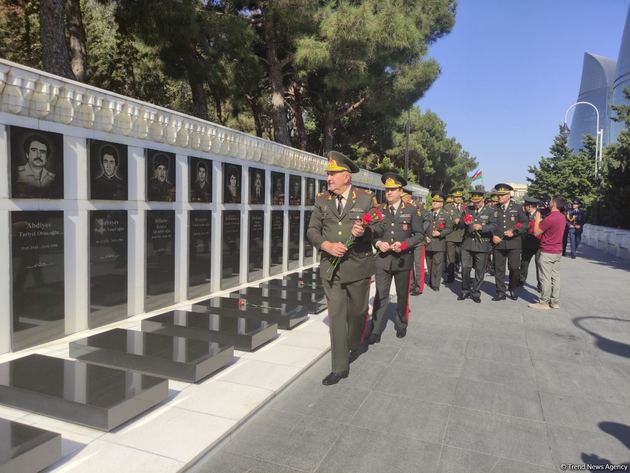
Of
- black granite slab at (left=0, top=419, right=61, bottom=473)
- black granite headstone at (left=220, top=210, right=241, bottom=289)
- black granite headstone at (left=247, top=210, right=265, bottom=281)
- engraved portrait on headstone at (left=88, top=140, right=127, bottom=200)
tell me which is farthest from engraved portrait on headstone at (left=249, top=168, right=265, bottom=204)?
black granite slab at (left=0, top=419, right=61, bottom=473)

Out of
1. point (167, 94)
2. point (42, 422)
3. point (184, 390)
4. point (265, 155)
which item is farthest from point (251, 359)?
point (167, 94)

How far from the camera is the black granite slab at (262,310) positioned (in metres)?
5.66

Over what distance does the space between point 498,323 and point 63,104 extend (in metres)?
6.13

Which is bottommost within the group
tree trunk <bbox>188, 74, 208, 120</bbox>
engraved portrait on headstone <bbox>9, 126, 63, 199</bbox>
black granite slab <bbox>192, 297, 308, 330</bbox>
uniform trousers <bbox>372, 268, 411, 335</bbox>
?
black granite slab <bbox>192, 297, 308, 330</bbox>

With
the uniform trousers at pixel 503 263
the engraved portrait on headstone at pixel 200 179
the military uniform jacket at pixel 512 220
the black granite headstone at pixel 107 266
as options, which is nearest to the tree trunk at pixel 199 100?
the engraved portrait on headstone at pixel 200 179

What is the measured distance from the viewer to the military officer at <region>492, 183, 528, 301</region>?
7.80 metres

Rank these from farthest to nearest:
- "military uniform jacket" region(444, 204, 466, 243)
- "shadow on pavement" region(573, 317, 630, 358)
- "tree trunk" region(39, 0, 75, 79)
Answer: "military uniform jacket" region(444, 204, 466, 243) → "tree trunk" region(39, 0, 75, 79) → "shadow on pavement" region(573, 317, 630, 358)

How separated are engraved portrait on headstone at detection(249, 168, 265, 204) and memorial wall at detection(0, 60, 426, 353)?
4 cm

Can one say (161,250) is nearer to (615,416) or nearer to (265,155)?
(265,155)

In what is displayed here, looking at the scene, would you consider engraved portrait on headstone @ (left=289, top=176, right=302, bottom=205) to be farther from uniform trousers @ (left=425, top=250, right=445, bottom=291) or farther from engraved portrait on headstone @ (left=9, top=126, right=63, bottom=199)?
engraved portrait on headstone @ (left=9, top=126, right=63, bottom=199)

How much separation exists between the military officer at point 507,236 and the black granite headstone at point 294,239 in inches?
176

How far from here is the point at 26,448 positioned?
2.38 meters

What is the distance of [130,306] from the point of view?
19.3ft

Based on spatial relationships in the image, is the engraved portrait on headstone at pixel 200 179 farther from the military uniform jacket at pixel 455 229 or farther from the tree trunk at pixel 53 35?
the military uniform jacket at pixel 455 229
